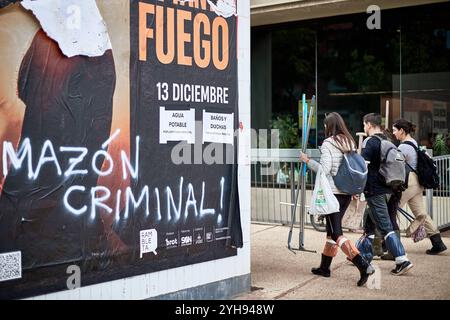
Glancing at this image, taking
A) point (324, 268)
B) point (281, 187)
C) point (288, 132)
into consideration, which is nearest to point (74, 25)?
point (324, 268)

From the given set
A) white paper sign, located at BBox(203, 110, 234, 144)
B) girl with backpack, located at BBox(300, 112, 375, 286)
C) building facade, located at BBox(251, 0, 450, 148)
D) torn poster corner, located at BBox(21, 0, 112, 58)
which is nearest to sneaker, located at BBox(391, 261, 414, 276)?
girl with backpack, located at BBox(300, 112, 375, 286)

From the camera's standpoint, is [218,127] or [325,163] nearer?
[218,127]

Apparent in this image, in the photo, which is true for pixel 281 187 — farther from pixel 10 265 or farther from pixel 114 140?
pixel 10 265

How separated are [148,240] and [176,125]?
1.10 meters

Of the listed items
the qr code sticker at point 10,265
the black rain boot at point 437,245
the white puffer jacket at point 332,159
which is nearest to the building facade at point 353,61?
the black rain boot at point 437,245

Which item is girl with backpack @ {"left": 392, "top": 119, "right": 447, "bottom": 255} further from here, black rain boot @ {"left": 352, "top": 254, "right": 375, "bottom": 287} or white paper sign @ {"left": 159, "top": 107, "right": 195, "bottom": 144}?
white paper sign @ {"left": 159, "top": 107, "right": 195, "bottom": 144}

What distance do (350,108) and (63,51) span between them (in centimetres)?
1129

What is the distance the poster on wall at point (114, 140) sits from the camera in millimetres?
4566

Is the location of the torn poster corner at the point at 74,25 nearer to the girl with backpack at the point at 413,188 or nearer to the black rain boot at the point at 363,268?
the black rain boot at the point at 363,268

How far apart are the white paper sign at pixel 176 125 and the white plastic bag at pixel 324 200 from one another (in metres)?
1.71

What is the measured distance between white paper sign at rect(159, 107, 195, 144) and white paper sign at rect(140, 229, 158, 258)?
2.74 feet

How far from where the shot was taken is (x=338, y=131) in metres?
7.10

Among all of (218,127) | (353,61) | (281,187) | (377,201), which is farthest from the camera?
(353,61)
